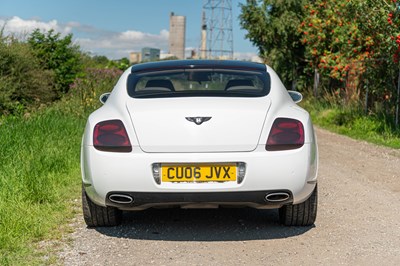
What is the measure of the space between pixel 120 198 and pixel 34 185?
5.93 ft

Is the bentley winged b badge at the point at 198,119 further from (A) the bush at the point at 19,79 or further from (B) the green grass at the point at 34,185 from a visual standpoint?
(A) the bush at the point at 19,79

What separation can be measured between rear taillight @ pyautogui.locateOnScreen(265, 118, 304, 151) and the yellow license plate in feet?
1.21

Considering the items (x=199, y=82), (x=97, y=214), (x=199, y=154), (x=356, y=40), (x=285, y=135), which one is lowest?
(x=97, y=214)

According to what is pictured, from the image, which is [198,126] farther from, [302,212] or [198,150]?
[302,212]

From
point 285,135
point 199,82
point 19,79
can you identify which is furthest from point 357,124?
point 285,135

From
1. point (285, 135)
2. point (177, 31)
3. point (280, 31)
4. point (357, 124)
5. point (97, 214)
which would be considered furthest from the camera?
point (177, 31)

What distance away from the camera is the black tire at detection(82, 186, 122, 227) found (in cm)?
485

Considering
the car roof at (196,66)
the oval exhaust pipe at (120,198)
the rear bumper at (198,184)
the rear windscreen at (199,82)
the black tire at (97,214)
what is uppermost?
the car roof at (196,66)

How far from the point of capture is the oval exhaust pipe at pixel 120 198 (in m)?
4.40

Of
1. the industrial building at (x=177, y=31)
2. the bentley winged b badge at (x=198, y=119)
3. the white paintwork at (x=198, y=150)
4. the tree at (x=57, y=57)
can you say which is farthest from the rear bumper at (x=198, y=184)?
the industrial building at (x=177, y=31)

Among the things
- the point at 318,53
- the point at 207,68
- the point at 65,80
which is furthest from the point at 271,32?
the point at 207,68

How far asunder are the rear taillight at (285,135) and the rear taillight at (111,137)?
1058 millimetres

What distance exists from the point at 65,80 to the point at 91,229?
1510 centimetres

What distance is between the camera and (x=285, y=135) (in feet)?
14.5
